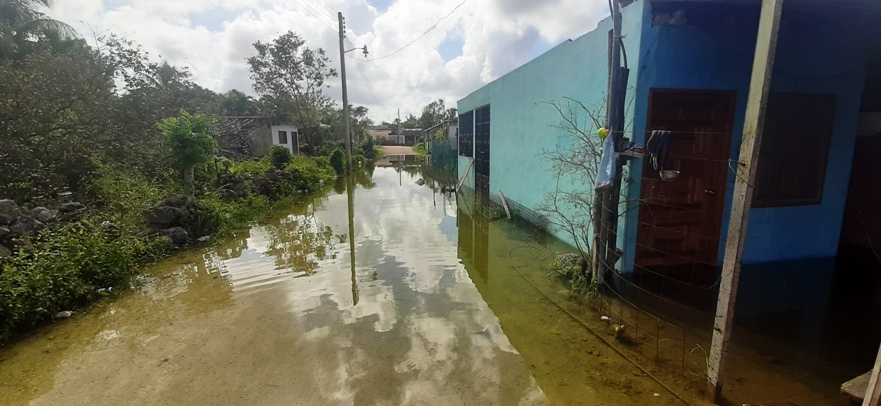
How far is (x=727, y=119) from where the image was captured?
14.2ft

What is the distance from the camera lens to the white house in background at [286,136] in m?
26.3

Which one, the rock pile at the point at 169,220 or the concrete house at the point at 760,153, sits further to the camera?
the rock pile at the point at 169,220

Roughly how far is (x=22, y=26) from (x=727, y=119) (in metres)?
20.0

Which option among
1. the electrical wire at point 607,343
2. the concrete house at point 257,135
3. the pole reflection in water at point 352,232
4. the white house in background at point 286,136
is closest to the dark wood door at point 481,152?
the pole reflection in water at point 352,232

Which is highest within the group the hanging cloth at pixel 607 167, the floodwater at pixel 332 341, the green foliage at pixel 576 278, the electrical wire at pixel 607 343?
the hanging cloth at pixel 607 167

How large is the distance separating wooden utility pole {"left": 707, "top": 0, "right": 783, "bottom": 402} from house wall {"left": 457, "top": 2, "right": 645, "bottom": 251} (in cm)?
188

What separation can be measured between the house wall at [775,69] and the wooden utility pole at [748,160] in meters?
1.62

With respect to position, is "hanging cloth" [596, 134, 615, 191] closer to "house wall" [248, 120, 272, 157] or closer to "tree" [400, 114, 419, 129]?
"house wall" [248, 120, 272, 157]

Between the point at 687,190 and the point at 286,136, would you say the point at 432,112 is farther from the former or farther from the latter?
the point at 687,190

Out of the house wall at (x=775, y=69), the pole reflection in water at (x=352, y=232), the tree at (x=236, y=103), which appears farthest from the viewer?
the tree at (x=236, y=103)

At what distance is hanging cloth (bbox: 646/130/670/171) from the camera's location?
306 cm

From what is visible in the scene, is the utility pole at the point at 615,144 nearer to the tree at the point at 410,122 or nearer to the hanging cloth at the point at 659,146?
the hanging cloth at the point at 659,146

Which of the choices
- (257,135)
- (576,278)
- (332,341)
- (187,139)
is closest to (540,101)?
(576,278)

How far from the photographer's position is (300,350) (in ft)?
Answer: 11.0
